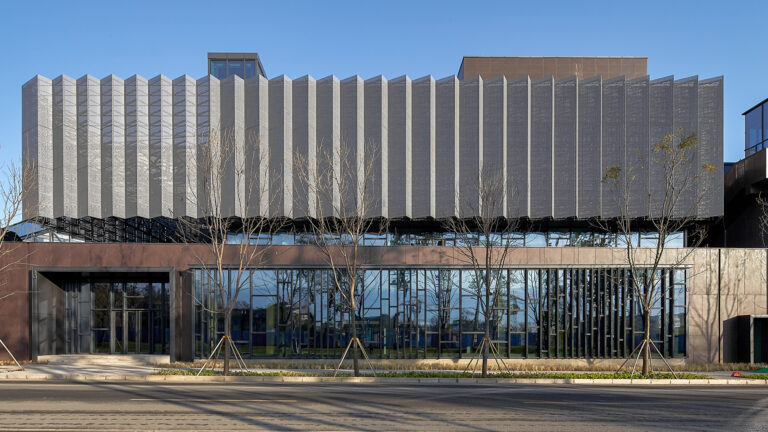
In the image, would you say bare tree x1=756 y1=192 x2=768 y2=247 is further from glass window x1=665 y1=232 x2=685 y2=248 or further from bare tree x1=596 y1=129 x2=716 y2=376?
glass window x1=665 y1=232 x2=685 y2=248

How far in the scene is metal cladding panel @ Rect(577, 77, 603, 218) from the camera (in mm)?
31828

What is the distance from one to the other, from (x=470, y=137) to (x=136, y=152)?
1871cm

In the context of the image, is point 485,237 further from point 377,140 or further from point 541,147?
point 377,140

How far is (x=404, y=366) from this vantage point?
27562 mm

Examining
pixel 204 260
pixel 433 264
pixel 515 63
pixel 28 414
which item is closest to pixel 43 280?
pixel 204 260

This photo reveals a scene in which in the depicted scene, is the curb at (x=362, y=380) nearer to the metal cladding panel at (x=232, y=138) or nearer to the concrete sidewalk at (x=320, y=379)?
the concrete sidewalk at (x=320, y=379)

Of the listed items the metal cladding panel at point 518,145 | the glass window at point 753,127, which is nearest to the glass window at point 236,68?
the metal cladding panel at point 518,145

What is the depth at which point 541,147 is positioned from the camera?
32.1m

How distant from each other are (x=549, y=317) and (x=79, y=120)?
1088 inches

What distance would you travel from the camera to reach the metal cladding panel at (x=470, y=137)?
3172cm

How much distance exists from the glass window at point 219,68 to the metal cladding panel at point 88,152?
503 inches

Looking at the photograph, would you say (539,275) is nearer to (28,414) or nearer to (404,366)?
(404,366)

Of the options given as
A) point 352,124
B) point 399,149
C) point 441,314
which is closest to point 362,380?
point 441,314

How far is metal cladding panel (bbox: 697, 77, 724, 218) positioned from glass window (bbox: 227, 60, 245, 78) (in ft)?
103
